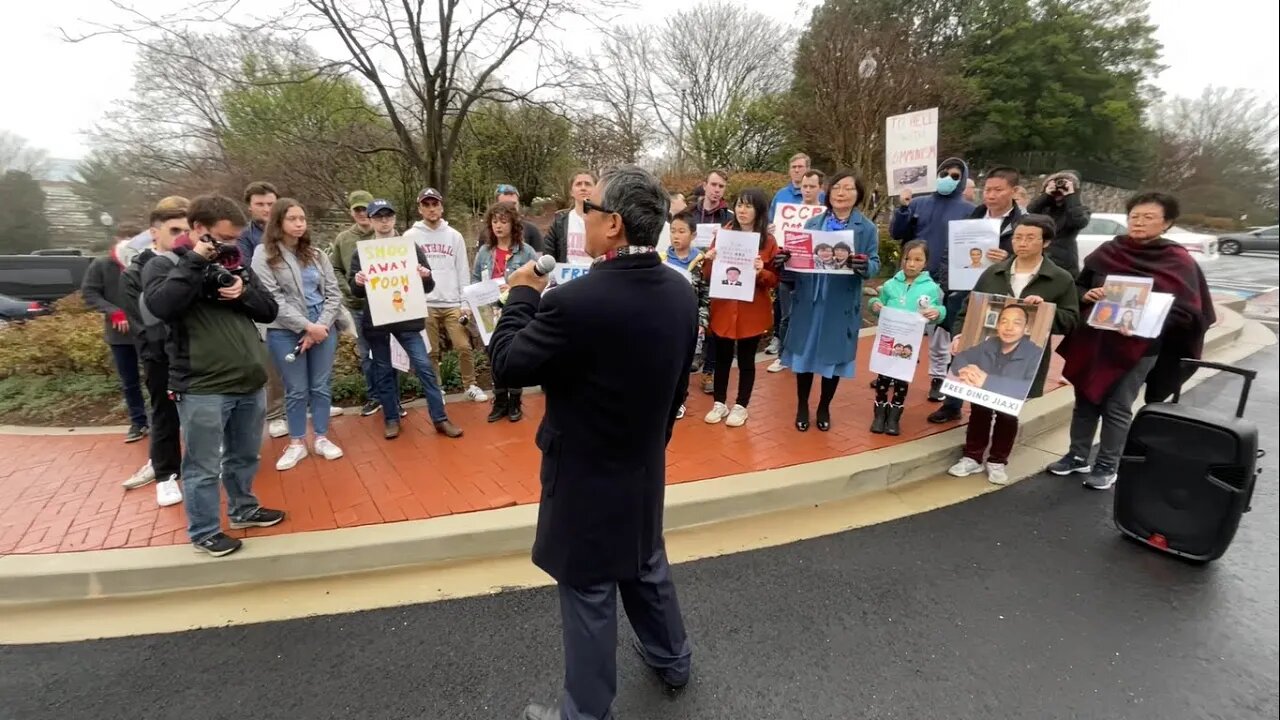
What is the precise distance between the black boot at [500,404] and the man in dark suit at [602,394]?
324 centimetres

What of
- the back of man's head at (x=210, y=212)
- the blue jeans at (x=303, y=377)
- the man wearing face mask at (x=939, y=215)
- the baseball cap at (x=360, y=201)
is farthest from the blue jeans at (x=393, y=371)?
the man wearing face mask at (x=939, y=215)

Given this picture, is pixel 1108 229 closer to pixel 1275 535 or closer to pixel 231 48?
pixel 1275 535

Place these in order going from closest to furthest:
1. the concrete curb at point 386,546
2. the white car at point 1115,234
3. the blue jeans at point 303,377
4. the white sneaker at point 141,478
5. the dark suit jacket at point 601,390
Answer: the dark suit jacket at point 601,390 < the concrete curb at point 386,546 < the white sneaker at point 141,478 < the blue jeans at point 303,377 < the white car at point 1115,234

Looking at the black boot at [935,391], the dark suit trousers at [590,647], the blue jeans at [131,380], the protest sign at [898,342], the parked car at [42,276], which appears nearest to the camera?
the dark suit trousers at [590,647]

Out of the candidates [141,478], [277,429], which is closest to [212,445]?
[141,478]

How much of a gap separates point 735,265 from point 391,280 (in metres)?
2.76

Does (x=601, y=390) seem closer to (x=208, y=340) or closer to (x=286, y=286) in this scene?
(x=208, y=340)

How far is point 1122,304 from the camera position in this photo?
3818mm

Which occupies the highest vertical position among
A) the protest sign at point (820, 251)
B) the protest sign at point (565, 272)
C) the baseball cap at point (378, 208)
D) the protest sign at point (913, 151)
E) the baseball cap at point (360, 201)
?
the protest sign at point (913, 151)

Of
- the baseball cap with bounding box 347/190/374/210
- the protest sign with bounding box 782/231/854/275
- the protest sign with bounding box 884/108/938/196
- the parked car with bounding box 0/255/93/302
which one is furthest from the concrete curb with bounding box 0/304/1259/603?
the parked car with bounding box 0/255/93/302

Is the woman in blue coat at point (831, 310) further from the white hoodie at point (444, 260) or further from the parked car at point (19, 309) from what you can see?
the parked car at point (19, 309)

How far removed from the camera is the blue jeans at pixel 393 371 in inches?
186

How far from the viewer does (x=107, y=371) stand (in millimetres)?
6430

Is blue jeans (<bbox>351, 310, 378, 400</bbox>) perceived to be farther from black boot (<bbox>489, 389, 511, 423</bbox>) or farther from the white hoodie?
black boot (<bbox>489, 389, 511, 423</bbox>)
